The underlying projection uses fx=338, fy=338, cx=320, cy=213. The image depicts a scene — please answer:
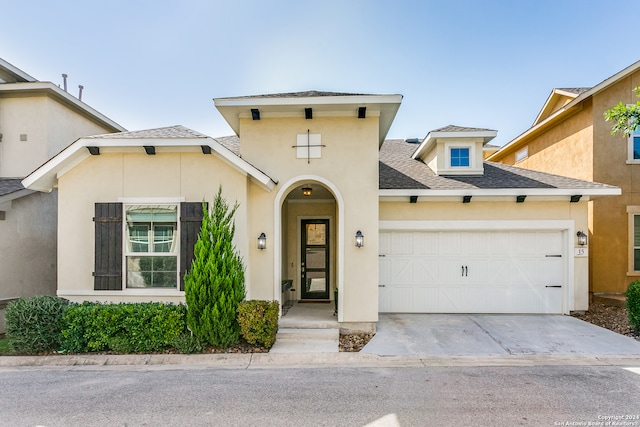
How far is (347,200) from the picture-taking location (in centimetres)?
745

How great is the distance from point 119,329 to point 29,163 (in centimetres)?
676

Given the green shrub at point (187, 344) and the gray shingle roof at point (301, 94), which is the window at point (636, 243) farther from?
the green shrub at point (187, 344)

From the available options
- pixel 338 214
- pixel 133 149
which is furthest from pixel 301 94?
pixel 133 149

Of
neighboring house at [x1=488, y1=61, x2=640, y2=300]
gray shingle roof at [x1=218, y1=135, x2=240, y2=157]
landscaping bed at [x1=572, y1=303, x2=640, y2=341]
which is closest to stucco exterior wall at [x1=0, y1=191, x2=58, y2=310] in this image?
gray shingle roof at [x1=218, y1=135, x2=240, y2=157]

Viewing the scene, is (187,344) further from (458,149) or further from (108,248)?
(458,149)

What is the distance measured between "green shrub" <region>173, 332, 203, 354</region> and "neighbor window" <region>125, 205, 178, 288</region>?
1197mm

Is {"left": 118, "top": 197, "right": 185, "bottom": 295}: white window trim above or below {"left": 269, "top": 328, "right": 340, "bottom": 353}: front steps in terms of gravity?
above

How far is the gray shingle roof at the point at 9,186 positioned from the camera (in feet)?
26.3

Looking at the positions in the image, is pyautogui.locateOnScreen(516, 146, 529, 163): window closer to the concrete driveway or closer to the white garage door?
the white garage door

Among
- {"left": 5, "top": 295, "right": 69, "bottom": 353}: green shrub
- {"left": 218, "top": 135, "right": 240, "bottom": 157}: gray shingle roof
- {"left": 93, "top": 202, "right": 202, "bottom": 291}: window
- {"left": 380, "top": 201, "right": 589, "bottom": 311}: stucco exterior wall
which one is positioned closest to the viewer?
{"left": 5, "top": 295, "right": 69, "bottom": 353}: green shrub

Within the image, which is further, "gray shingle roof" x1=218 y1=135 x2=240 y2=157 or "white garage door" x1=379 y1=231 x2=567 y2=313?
"gray shingle roof" x1=218 y1=135 x2=240 y2=157

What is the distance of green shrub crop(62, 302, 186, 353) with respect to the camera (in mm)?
6074

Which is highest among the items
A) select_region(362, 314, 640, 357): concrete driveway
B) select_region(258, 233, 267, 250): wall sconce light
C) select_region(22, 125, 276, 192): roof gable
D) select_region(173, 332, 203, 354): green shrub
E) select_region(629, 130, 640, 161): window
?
select_region(629, 130, 640, 161): window

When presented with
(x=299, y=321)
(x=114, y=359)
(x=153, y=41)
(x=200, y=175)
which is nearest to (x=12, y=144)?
(x=153, y=41)
